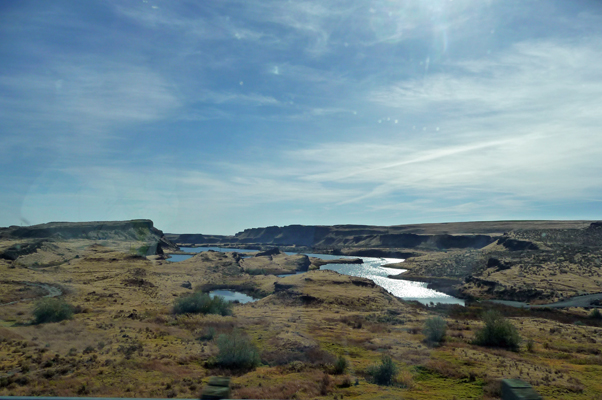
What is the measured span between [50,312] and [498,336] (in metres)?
34.9

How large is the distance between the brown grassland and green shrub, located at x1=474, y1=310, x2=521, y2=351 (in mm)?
818

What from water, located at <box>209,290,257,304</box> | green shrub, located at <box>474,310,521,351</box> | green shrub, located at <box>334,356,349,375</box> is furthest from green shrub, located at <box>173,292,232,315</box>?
green shrub, located at <box>474,310,521,351</box>

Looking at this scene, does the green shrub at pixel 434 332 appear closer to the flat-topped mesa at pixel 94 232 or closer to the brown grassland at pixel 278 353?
the brown grassland at pixel 278 353

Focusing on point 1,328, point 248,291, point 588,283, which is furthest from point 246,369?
point 588,283

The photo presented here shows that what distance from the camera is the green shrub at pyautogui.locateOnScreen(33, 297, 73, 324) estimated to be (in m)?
28.0

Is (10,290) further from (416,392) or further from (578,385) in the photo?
(578,385)

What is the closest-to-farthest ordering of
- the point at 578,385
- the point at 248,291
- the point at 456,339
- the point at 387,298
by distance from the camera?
the point at 578,385 < the point at 456,339 < the point at 387,298 < the point at 248,291

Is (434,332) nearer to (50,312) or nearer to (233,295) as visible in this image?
(50,312)

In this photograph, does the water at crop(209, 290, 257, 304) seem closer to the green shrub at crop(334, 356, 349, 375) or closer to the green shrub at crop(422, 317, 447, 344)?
the green shrub at crop(422, 317, 447, 344)

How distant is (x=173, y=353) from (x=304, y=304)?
2777cm

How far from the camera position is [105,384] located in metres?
15.3

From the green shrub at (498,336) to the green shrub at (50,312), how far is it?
32988 mm

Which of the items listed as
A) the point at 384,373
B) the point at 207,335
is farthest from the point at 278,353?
the point at 384,373

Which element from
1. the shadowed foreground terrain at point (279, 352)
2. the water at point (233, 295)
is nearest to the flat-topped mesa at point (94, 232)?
the water at point (233, 295)
